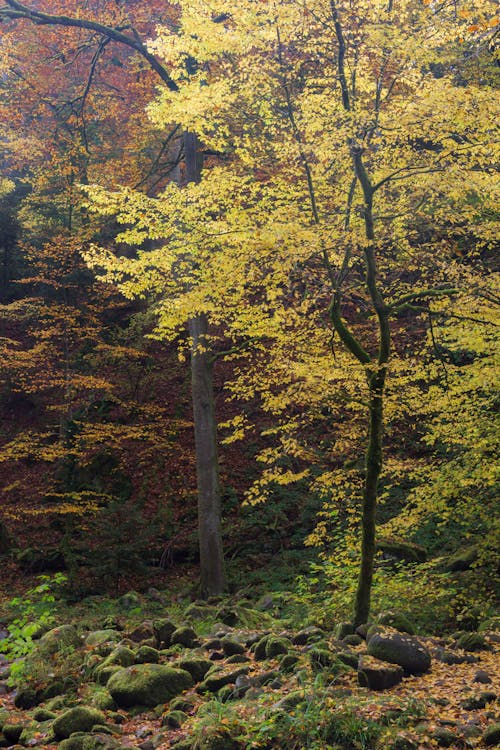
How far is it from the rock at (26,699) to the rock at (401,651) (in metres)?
2.91

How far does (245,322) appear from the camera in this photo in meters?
9.15

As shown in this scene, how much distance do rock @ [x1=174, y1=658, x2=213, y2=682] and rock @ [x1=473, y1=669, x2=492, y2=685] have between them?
2.29 m

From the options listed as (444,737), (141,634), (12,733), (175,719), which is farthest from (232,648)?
(444,737)

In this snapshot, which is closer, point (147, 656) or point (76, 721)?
point (76, 721)

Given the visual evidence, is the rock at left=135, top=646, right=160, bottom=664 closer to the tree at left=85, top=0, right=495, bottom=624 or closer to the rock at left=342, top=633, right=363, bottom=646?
the rock at left=342, top=633, right=363, bottom=646

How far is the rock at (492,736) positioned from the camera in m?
4.05

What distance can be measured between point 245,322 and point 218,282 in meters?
1.64

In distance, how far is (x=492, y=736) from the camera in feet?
13.3

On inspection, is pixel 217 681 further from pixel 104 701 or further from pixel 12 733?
pixel 12 733

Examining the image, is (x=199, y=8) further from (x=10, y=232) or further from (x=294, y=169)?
(x=10, y=232)

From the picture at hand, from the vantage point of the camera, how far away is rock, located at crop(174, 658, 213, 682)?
19.6ft

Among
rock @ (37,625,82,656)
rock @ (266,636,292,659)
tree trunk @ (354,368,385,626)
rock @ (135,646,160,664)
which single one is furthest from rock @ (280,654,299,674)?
rock @ (37,625,82,656)

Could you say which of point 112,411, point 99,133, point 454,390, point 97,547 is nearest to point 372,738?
point 454,390

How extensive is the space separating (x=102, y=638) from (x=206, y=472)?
4246 mm
